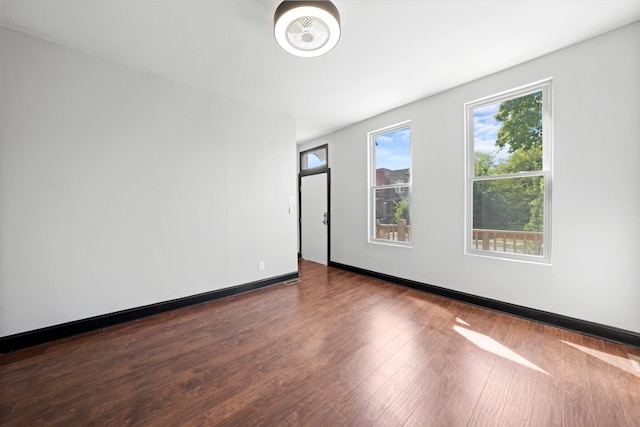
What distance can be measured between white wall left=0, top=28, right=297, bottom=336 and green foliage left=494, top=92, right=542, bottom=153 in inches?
125

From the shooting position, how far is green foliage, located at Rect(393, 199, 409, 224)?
3.75 meters

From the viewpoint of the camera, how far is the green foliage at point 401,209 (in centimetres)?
375

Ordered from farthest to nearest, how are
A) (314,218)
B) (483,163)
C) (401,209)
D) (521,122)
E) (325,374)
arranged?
(314,218)
(401,209)
(483,163)
(521,122)
(325,374)

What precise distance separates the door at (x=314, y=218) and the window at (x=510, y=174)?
2.67 meters

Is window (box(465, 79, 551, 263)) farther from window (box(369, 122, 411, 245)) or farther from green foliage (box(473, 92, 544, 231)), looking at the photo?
window (box(369, 122, 411, 245))

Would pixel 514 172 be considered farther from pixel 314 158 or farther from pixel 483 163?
pixel 314 158

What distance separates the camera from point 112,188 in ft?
8.14

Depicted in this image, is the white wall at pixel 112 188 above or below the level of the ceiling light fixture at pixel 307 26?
below

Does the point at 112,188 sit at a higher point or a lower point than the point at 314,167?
lower

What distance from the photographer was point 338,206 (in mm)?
4754

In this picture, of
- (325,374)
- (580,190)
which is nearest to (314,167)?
(580,190)

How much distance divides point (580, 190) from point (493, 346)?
1.69 m

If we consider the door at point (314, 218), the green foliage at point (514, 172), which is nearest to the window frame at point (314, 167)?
the door at point (314, 218)

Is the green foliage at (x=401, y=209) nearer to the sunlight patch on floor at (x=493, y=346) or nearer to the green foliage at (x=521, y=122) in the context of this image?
the green foliage at (x=521, y=122)
